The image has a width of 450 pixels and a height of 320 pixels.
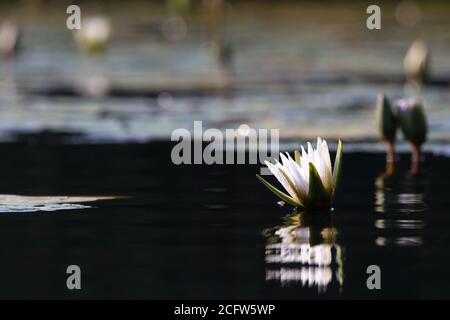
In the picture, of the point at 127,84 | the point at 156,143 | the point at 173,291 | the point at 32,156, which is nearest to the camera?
the point at 173,291

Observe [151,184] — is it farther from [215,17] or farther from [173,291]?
[215,17]

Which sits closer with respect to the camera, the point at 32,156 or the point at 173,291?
the point at 173,291

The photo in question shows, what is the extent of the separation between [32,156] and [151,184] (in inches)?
76.0

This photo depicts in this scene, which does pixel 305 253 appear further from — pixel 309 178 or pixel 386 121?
pixel 386 121

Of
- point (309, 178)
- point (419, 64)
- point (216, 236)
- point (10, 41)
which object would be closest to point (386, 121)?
point (309, 178)

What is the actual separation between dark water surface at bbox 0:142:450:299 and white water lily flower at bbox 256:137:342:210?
147 millimetres

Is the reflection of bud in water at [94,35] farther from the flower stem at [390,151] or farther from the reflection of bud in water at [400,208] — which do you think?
the reflection of bud in water at [400,208]

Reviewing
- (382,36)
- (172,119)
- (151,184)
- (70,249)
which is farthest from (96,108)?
(382,36)

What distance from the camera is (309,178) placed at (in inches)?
329

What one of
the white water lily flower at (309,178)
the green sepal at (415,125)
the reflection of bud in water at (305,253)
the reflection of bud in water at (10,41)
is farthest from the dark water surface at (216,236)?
the reflection of bud in water at (10,41)

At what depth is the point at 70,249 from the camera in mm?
7289

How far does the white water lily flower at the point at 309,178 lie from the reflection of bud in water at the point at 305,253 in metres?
0.12

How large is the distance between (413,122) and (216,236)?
3.35 meters

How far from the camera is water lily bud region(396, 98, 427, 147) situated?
417 inches
